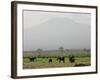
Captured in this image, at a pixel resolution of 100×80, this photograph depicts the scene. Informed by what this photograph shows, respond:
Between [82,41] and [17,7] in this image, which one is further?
[82,41]

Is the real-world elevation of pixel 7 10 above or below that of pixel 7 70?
above

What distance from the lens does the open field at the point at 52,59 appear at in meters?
2.02

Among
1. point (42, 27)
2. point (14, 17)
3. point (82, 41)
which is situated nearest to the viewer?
point (14, 17)

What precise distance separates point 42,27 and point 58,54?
261 millimetres

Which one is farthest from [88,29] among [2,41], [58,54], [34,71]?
[2,41]

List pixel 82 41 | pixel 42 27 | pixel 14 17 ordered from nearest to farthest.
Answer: pixel 14 17, pixel 42 27, pixel 82 41

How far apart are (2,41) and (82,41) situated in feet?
2.29

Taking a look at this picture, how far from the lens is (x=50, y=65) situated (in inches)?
82.7

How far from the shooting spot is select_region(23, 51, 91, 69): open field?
202 cm

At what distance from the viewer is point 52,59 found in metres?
2.11

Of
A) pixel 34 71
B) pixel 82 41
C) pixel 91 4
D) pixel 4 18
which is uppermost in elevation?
pixel 91 4

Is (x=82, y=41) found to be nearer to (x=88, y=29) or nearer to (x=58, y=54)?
(x=88, y=29)

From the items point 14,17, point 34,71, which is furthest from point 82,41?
point 14,17

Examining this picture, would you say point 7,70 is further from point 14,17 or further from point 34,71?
point 14,17
